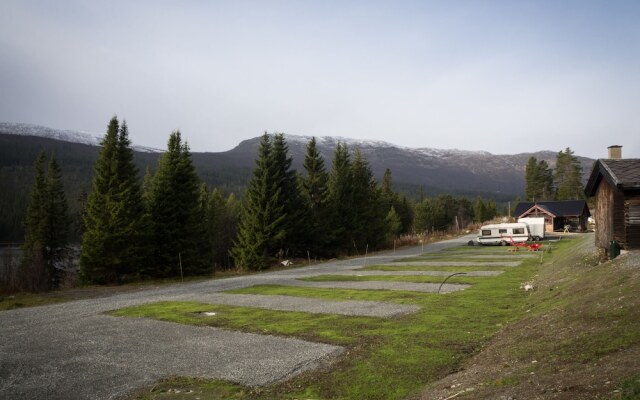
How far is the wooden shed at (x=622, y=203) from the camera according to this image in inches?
779

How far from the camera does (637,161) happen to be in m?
21.3

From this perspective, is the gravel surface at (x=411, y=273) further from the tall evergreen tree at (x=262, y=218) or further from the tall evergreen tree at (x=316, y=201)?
the tall evergreen tree at (x=316, y=201)

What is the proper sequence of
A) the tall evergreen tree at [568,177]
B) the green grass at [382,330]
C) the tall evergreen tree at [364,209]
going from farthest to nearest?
the tall evergreen tree at [568,177] → the tall evergreen tree at [364,209] → the green grass at [382,330]

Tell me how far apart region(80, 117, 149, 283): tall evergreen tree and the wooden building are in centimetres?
6248

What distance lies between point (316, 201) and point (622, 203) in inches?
1080

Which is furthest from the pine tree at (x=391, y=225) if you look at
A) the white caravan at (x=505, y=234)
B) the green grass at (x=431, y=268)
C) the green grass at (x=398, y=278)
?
the green grass at (x=398, y=278)

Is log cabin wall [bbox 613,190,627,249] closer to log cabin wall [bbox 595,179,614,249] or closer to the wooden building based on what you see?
log cabin wall [bbox 595,179,614,249]

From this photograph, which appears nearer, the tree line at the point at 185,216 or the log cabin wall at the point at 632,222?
the log cabin wall at the point at 632,222

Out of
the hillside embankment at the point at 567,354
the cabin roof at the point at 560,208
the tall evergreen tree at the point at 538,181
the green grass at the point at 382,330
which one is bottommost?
the green grass at the point at 382,330

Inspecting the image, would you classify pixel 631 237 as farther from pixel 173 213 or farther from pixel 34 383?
pixel 173 213

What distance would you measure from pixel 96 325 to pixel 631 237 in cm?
2302

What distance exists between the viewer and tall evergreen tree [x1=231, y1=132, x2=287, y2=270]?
3566 centimetres

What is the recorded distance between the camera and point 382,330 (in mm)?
11828

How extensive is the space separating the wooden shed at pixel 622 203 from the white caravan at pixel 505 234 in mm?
28882
